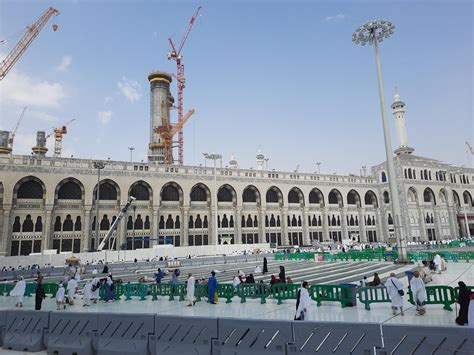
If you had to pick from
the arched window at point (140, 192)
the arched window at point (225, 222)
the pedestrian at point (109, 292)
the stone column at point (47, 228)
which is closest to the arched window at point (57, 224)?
the stone column at point (47, 228)

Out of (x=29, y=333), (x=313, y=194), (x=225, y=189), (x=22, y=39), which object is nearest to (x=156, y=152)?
(x=225, y=189)

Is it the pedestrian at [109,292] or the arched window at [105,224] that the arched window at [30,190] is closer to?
the arched window at [105,224]

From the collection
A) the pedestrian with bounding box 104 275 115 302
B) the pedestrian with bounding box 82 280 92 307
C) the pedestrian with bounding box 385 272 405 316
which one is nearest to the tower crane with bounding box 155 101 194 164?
the pedestrian with bounding box 104 275 115 302

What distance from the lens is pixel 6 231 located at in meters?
40.7

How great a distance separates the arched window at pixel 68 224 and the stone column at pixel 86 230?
2.00 meters

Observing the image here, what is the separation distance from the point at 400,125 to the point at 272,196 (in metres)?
38.9

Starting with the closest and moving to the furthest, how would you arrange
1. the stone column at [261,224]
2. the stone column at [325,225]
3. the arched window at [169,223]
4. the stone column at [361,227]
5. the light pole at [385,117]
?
the light pole at [385,117]
the arched window at [169,223]
the stone column at [261,224]
the stone column at [325,225]
the stone column at [361,227]

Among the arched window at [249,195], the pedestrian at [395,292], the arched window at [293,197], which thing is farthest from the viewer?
the arched window at [293,197]

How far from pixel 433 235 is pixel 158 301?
2824 inches

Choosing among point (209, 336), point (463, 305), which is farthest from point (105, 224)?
point (463, 305)

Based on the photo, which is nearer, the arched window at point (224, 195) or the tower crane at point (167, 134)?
the arched window at point (224, 195)

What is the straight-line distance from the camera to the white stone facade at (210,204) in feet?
142

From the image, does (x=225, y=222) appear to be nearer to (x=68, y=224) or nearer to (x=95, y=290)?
(x=68, y=224)

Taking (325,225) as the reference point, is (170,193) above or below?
above
